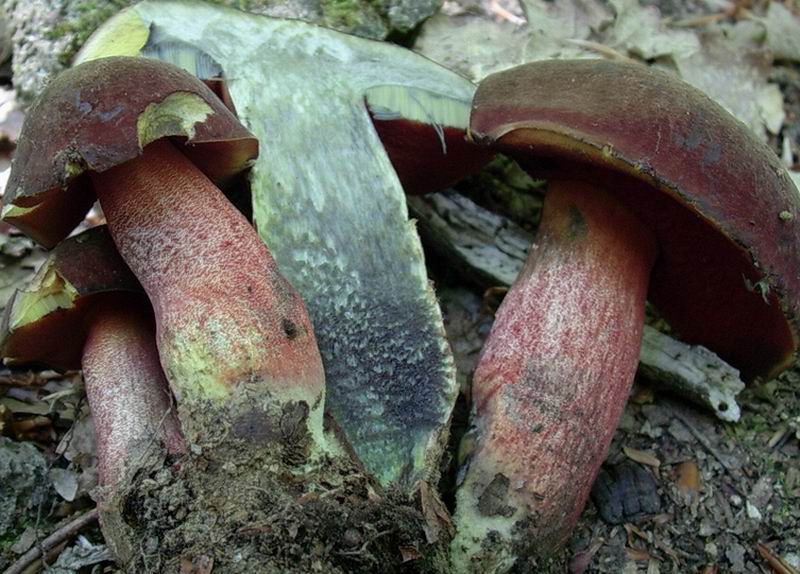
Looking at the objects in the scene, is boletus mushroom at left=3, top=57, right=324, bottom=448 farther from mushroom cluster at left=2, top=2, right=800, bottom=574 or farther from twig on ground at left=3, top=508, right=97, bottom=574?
twig on ground at left=3, top=508, right=97, bottom=574

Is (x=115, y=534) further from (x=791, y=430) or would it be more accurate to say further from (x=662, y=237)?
(x=791, y=430)

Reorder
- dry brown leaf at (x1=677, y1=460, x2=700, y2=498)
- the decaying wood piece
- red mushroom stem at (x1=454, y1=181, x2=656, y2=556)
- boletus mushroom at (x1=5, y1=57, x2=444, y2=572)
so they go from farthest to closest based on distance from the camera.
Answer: the decaying wood piece < dry brown leaf at (x1=677, y1=460, x2=700, y2=498) < red mushroom stem at (x1=454, y1=181, x2=656, y2=556) < boletus mushroom at (x1=5, y1=57, x2=444, y2=572)

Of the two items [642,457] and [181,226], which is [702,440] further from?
[181,226]

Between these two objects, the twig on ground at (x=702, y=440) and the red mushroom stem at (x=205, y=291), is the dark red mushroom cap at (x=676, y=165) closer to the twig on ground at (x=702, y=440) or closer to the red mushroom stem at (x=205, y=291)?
the twig on ground at (x=702, y=440)

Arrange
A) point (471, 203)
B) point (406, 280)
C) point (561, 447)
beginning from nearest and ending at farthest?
point (561, 447) < point (406, 280) < point (471, 203)

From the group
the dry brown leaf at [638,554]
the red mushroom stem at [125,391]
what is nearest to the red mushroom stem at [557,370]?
the dry brown leaf at [638,554]

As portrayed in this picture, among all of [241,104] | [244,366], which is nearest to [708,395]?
[244,366]

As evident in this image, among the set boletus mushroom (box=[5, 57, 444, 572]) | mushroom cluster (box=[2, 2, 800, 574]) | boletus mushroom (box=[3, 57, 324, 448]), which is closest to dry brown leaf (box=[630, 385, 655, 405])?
mushroom cluster (box=[2, 2, 800, 574])
